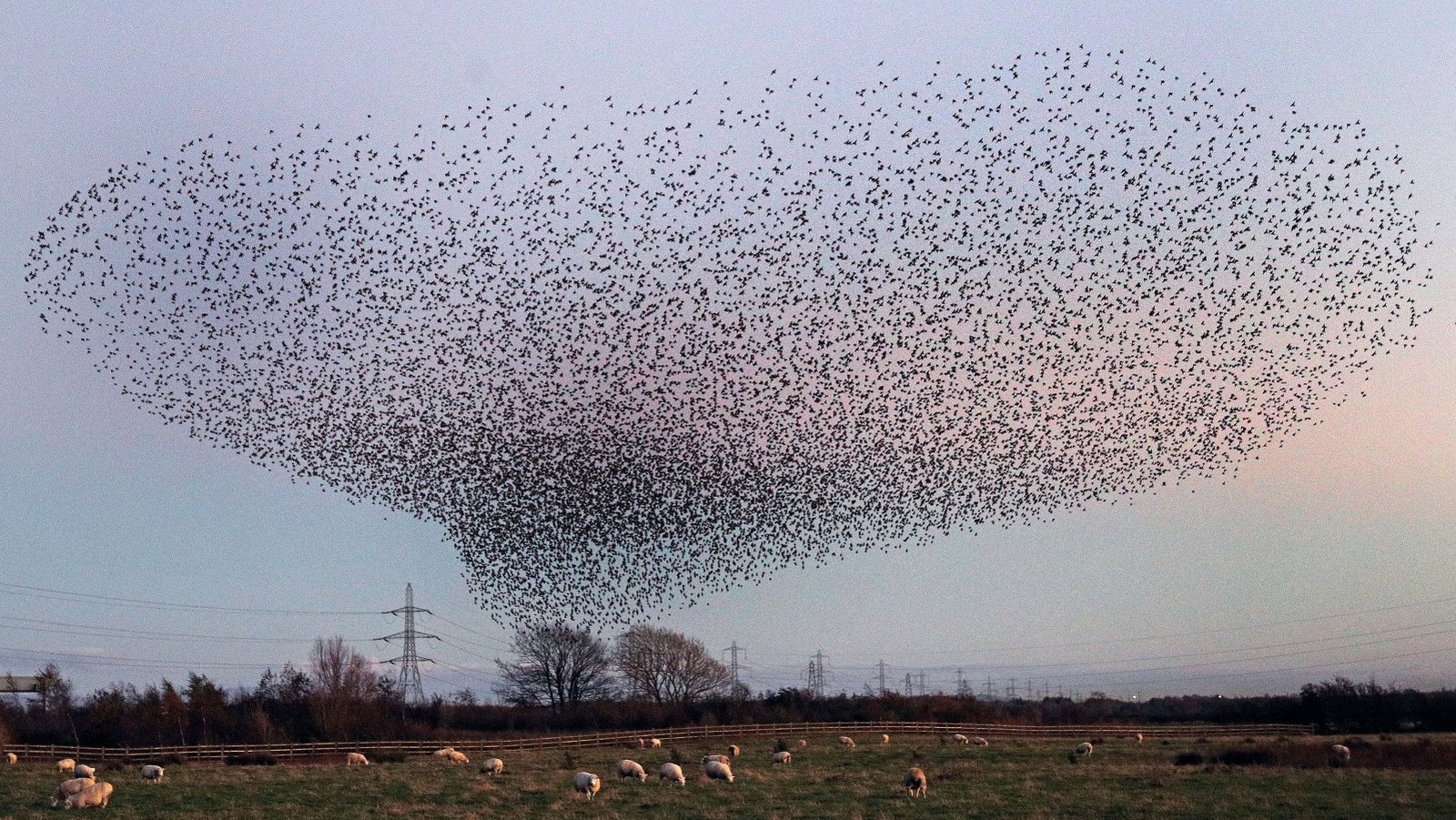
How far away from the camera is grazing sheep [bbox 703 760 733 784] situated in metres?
37.8

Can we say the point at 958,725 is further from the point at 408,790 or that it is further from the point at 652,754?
the point at 408,790

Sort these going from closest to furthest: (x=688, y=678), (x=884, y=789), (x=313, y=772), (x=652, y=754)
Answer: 1. (x=884, y=789)
2. (x=313, y=772)
3. (x=652, y=754)
4. (x=688, y=678)

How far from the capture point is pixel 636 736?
66375 mm

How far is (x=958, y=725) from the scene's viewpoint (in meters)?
70.5

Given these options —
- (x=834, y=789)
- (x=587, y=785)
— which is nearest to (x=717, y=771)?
(x=834, y=789)

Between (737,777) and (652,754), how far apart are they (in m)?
15.8

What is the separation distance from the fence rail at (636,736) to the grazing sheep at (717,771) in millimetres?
22643

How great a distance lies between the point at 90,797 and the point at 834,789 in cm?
1861

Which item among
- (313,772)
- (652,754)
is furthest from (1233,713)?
(313,772)

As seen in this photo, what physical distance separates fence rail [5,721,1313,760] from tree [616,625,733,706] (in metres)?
36.7

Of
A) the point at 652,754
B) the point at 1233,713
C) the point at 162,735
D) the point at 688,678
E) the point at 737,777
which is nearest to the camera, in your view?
the point at 737,777

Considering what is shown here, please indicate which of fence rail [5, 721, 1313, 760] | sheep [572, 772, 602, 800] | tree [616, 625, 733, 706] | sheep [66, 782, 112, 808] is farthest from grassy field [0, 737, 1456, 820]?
tree [616, 625, 733, 706]

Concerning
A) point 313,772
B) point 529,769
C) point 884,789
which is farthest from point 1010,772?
point 313,772

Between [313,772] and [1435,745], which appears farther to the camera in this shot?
[1435,745]
